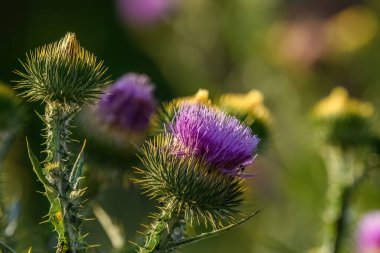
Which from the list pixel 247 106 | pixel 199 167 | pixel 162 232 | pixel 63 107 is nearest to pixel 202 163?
pixel 199 167

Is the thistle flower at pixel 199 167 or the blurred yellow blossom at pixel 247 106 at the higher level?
the blurred yellow blossom at pixel 247 106

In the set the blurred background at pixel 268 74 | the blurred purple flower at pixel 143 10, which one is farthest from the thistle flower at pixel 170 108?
the blurred purple flower at pixel 143 10

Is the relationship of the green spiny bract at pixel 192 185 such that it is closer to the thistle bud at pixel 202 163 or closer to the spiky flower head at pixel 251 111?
the thistle bud at pixel 202 163

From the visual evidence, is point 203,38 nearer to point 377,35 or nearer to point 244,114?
point 377,35

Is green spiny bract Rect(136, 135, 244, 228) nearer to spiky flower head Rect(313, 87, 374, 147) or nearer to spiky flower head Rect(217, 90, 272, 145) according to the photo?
spiky flower head Rect(217, 90, 272, 145)

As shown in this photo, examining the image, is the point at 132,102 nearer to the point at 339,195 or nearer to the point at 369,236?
the point at 339,195

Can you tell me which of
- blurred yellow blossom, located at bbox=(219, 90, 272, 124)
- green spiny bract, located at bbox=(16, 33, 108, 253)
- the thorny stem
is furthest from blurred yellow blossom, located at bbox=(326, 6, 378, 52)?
the thorny stem
